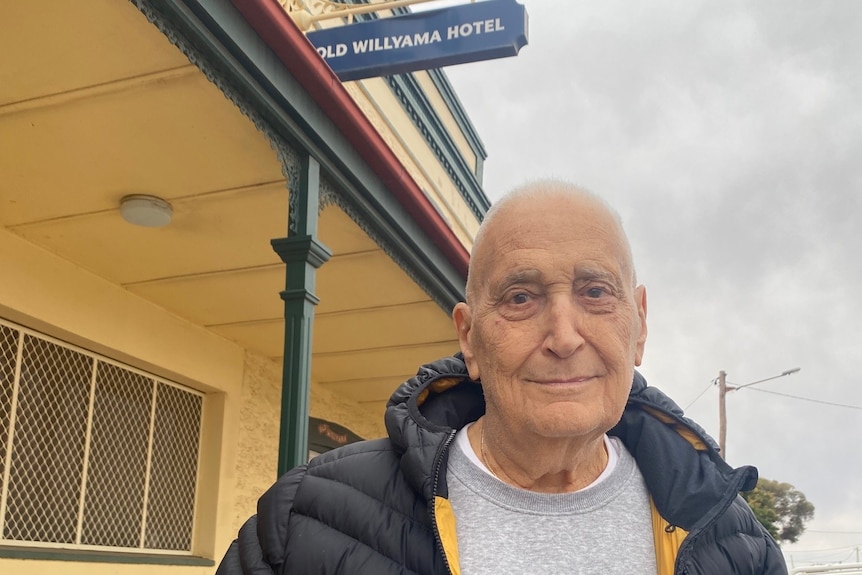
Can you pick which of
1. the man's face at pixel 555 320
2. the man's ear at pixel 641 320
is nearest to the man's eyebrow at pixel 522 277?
the man's face at pixel 555 320

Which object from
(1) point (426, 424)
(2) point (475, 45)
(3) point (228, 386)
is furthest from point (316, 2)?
(1) point (426, 424)

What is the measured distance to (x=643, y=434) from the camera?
180 centimetres

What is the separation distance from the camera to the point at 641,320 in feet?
5.83

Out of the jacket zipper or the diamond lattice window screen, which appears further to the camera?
the diamond lattice window screen

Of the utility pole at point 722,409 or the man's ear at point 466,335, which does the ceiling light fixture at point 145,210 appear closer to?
the man's ear at point 466,335

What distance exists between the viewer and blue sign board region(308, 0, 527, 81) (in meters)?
5.82

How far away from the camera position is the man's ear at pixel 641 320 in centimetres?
175

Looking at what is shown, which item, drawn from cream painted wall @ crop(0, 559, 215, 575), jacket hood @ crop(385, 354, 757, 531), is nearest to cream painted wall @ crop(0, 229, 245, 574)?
cream painted wall @ crop(0, 559, 215, 575)

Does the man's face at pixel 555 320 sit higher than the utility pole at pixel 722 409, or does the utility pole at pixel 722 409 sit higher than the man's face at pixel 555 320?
A: the utility pole at pixel 722 409

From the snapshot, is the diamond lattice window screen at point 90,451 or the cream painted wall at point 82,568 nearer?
the cream painted wall at point 82,568

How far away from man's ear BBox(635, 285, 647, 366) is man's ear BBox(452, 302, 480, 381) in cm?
34

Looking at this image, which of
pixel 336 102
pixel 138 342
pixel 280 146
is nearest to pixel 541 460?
pixel 280 146

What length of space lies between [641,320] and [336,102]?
342 centimetres

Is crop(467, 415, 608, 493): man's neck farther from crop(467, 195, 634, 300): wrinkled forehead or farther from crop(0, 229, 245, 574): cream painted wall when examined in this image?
crop(0, 229, 245, 574): cream painted wall
